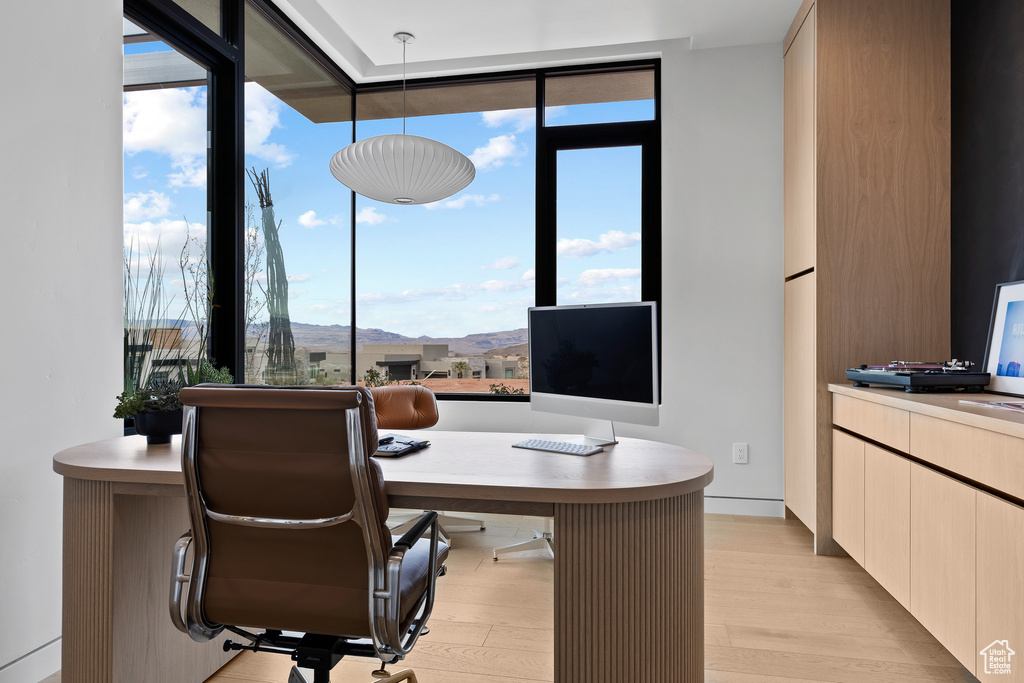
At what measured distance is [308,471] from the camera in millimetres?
1209

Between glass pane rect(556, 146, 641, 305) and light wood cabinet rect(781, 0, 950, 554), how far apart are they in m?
1.22

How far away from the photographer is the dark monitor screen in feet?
5.77

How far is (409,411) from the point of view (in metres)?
3.27

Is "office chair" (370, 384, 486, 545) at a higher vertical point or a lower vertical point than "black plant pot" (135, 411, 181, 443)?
lower

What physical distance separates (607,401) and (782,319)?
222 centimetres

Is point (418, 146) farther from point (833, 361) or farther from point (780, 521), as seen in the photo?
point (780, 521)

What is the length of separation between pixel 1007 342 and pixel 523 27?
298 centimetres

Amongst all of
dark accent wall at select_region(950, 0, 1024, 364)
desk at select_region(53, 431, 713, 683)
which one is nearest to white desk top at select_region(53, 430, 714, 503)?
desk at select_region(53, 431, 713, 683)

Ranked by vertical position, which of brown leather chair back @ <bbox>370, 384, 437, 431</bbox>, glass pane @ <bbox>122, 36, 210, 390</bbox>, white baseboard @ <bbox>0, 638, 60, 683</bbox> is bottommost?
white baseboard @ <bbox>0, 638, 60, 683</bbox>

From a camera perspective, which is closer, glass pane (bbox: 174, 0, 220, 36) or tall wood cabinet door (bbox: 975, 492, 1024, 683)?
tall wood cabinet door (bbox: 975, 492, 1024, 683)

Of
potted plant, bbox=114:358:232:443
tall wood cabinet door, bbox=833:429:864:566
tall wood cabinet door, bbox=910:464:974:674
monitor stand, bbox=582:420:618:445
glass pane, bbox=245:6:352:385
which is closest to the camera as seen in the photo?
tall wood cabinet door, bbox=910:464:974:674

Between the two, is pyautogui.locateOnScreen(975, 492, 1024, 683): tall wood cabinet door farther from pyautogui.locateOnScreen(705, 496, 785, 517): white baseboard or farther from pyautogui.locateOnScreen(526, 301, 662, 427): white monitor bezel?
pyautogui.locateOnScreen(705, 496, 785, 517): white baseboard

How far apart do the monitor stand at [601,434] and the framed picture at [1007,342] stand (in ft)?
5.11

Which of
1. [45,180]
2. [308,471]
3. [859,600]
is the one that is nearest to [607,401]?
[308,471]
